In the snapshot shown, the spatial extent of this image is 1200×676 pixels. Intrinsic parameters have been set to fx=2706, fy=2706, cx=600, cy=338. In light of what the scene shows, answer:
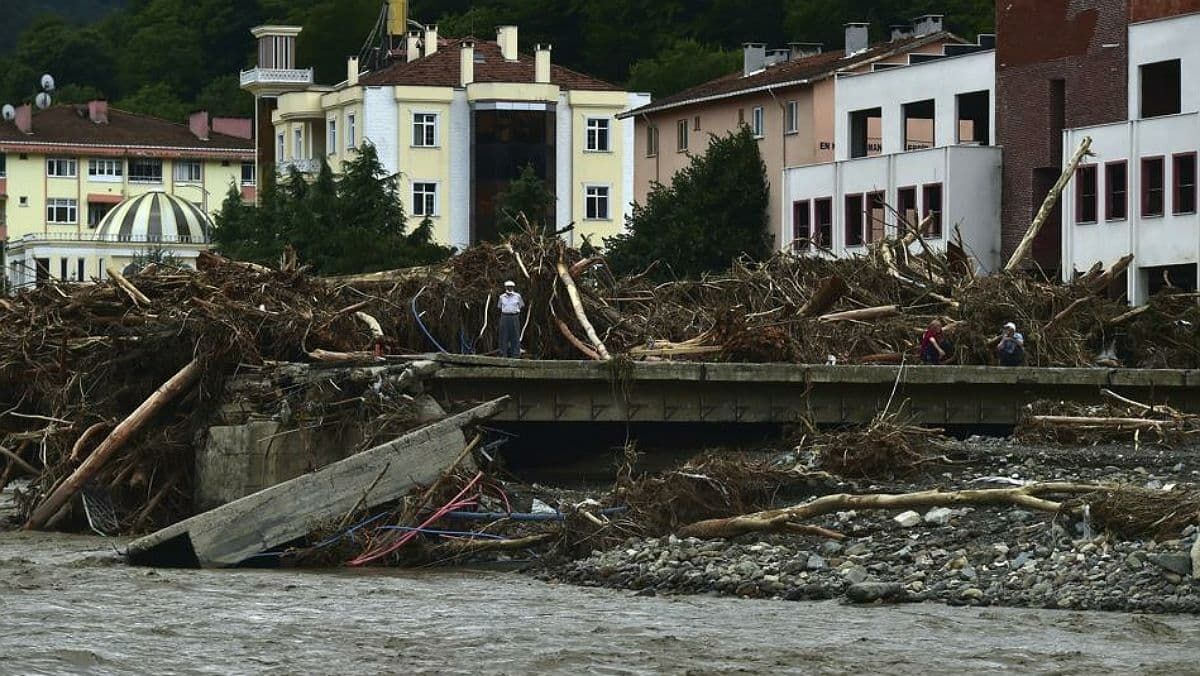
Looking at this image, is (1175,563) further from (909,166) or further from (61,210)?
(61,210)

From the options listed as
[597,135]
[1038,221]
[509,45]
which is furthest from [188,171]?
[1038,221]

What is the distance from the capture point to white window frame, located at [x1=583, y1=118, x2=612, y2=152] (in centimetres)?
10919

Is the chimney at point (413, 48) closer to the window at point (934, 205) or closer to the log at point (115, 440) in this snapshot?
the window at point (934, 205)

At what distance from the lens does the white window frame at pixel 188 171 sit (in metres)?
153

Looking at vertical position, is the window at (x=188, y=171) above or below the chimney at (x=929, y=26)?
below

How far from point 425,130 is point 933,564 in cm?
8149

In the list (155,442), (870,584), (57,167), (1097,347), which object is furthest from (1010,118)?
(57,167)

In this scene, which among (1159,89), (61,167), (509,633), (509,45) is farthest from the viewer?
(61,167)

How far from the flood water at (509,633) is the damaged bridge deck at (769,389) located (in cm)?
713

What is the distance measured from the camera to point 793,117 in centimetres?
7594

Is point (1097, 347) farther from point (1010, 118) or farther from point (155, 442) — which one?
point (1010, 118)

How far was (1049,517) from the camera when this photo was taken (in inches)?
1055

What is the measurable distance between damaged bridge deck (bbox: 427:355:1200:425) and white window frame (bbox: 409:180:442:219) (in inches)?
2724

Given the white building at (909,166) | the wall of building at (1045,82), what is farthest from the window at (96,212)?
the wall of building at (1045,82)
